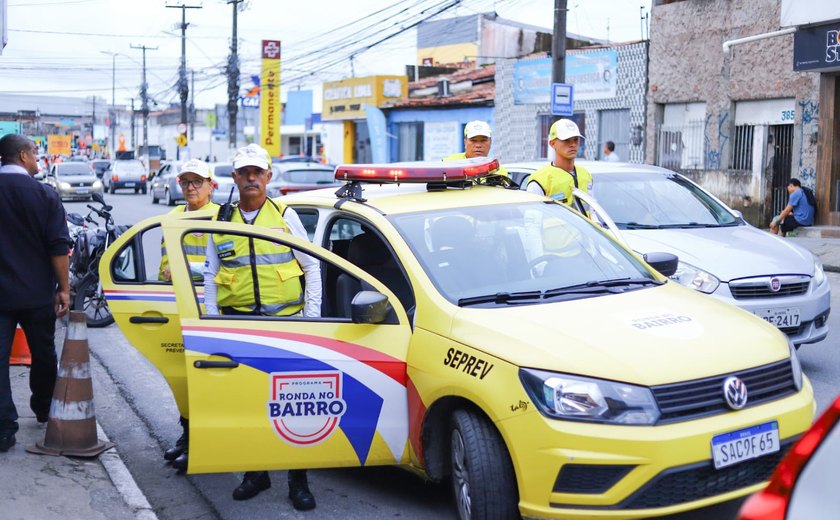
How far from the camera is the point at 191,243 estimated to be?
6152 millimetres

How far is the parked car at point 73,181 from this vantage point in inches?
1517

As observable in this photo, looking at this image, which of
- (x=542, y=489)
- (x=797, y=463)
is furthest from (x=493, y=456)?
(x=797, y=463)

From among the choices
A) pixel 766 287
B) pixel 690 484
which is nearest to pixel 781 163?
pixel 766 287

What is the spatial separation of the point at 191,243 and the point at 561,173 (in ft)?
9.41

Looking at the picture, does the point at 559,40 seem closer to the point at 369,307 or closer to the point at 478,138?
the point at 478,138

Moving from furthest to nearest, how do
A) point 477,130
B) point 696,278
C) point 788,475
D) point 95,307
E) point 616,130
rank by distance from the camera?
1. point 616,130
2. point 95,307
3. point 477,130
4. point 696,278
5. point 788,475

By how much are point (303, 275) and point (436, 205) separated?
0.81m

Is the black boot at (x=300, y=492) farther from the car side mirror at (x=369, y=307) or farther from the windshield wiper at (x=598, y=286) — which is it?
the windshield wiper at (x=598, y=286)

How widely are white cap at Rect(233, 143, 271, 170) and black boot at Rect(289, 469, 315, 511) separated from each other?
1.61m

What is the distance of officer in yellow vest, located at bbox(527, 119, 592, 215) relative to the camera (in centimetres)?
754

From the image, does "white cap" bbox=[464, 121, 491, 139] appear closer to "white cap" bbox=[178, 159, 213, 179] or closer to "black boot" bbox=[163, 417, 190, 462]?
"white cap" bbox=[178, 159, 213, 179]

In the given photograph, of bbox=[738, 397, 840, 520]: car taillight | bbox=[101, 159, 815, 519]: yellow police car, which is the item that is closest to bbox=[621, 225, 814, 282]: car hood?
bbox=[101, 159, 815, 519]: yellow police car

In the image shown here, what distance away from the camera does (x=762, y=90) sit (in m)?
22.1

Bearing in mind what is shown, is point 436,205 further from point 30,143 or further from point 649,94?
point 649,94
